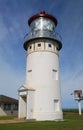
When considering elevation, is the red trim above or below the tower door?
above

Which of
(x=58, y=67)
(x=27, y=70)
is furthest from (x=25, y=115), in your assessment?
(x=58, y=67)

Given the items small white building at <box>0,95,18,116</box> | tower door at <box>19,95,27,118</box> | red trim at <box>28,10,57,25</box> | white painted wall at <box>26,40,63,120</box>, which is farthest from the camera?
small white building at <box>0,95,18,116</box>

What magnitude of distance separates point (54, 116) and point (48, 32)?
961 cm

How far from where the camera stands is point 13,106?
1480 inches

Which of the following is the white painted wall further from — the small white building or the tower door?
the small white building

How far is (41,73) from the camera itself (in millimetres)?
21453

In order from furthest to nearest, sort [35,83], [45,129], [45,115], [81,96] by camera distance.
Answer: [81,96] → [35,83] → [45,115] → [45,129]

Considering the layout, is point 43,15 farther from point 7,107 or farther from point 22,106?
point 7,107

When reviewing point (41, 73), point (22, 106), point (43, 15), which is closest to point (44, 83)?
point (41, 73)

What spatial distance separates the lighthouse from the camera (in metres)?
20.7

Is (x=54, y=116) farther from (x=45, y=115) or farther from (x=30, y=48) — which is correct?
(x=30, y=48)

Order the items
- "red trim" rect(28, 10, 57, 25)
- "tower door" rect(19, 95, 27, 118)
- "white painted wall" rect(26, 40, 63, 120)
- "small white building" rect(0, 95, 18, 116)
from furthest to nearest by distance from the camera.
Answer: "small white building" rect(0, 95, 18, 116) < "red trim" rect(28, 10, 57, 25) < "tower door" rect(19, 95, 27, 118) < "white painted wall" rect(26, 40, 63, 120)

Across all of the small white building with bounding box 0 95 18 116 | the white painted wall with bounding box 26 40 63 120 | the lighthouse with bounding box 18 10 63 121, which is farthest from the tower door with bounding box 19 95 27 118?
the small white building with bounding box 0 95 18 116

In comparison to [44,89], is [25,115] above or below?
below
